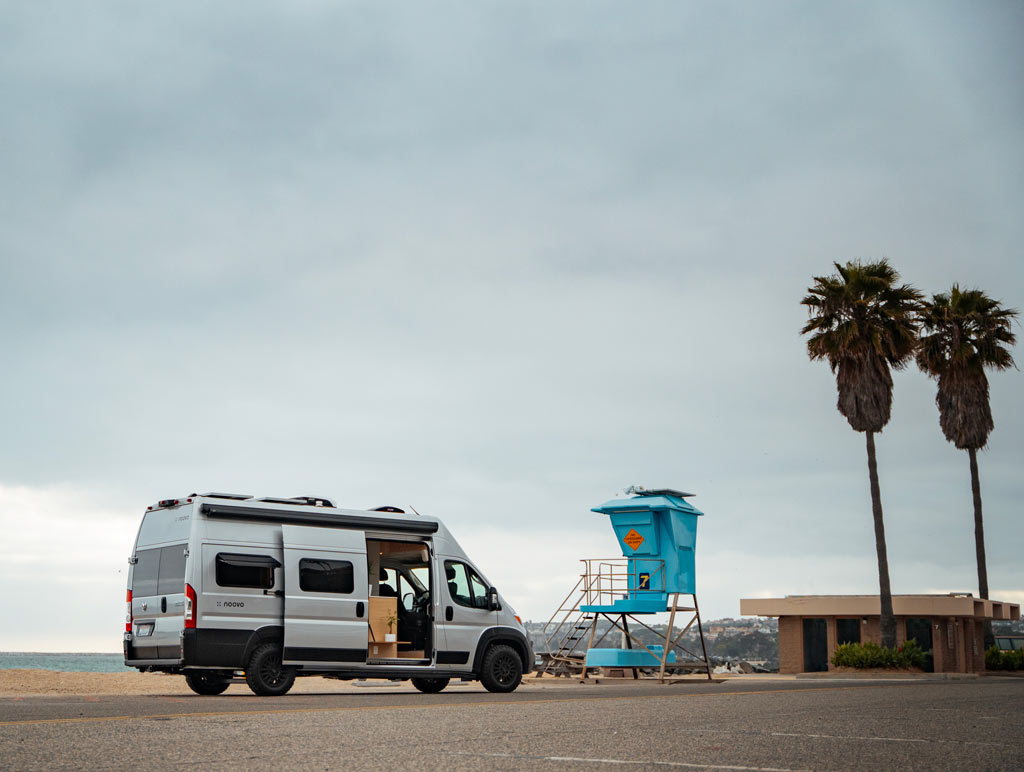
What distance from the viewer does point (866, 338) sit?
39.0 metres

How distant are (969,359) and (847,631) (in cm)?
1200

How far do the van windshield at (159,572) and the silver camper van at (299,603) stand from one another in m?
0.03

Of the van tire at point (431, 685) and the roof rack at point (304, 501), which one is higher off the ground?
the roof rack at point (304, 501)

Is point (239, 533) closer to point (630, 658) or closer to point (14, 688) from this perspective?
point (14, 688)

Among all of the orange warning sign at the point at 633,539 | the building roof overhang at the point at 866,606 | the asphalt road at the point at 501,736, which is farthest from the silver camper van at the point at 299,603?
the building roof overhang at the point at 866,606

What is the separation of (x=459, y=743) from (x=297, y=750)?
1.32m

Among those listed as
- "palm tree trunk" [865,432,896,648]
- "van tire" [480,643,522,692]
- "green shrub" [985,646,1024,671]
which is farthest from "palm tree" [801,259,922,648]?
"van tire" [480,643,522,692]

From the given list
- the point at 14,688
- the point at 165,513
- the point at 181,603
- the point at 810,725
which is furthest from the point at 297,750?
the point at 14,688

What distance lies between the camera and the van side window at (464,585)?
724 inches

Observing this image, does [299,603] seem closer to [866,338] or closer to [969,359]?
[866,338]

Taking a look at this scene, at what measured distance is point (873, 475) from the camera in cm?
3828

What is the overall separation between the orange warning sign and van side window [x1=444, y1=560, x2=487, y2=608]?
492 inches

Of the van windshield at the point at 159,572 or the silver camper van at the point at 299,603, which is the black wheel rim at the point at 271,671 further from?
the van windshield at the point at 159,572

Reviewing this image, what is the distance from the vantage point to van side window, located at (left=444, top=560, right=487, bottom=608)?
18.4 m
